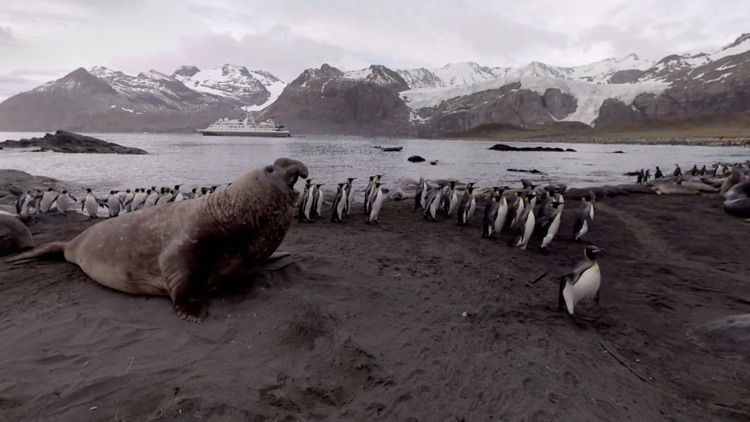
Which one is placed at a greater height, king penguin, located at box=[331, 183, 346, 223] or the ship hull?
the ship hull

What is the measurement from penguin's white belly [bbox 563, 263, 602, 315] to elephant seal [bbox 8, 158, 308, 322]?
3.59 meters

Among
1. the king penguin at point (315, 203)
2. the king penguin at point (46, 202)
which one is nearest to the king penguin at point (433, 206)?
the king penguin at point (315, 203)

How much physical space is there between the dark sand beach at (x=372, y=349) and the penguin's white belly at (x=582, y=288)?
256 millimetres

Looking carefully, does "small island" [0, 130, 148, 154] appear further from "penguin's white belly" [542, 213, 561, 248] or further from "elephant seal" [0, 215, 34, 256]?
"penguin's white belly" [542, 213, 561, 248]

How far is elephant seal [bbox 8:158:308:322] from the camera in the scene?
427 centimetres

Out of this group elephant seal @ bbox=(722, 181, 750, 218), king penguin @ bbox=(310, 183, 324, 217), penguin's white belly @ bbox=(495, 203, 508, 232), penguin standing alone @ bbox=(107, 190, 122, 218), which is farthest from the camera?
penguin standing alone @ bbox=(107, 190, 122, 218)

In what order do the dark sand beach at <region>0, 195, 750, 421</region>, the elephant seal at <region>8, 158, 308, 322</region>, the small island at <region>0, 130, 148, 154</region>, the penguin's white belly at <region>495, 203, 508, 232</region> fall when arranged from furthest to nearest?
1. the small island at <region>0, 130, 148, 154</region>
2. the penguin's white belly at <region>495, 203, 508, 232</region>
3. the elephant seal at <region>8, 158, 308, 322</region>
4. the dark sand beach at <region>0, 195, 750, 421</region>

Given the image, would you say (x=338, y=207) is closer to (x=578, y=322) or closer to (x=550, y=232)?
(x=550, y=232)

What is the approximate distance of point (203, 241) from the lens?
4324 millimetres

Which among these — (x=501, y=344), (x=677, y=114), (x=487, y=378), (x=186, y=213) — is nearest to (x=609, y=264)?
(x=501, y=344)

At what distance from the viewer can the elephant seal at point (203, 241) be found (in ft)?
14.0

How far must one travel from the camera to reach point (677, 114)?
Result: 129 meters

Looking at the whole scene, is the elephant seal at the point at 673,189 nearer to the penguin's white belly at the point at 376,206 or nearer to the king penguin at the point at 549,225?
the king penguin at the point at 549,225

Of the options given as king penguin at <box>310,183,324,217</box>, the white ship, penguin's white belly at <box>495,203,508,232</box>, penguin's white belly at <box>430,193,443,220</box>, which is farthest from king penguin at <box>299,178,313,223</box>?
the white ship
